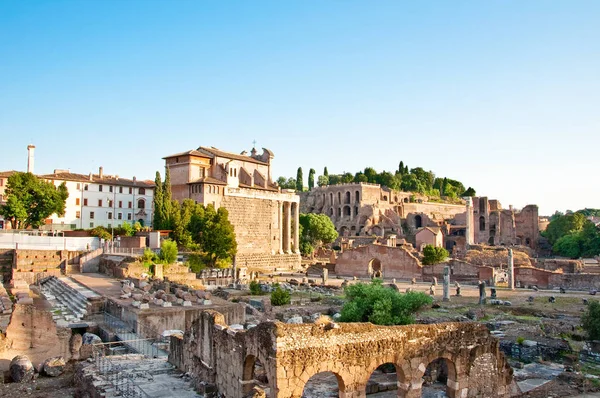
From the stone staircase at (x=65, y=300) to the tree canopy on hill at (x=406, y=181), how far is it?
77.7 m

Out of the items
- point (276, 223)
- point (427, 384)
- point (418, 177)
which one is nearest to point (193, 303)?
point (427, 384)

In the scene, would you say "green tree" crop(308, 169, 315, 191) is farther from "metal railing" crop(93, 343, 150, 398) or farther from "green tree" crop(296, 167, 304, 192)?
"metal railing" crop(93, 343, 150, 398)

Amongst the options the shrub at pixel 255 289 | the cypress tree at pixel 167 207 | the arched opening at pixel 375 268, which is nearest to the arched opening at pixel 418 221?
the arched opening at pixel 375 268

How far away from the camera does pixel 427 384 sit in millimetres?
15008

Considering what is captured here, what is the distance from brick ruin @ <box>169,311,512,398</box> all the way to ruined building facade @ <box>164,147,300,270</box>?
38.5 metres

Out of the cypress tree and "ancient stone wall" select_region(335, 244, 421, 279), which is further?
"ancient stone wall" select_region(335, 244, 421, 279)

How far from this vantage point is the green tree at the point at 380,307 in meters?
19.1

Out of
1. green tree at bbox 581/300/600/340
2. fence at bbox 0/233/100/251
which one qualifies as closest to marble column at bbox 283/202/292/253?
fence at bbox 0/233/100/251

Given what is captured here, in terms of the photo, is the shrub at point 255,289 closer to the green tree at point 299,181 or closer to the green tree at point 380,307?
the green tree at point 380,307

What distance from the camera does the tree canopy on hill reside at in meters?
107

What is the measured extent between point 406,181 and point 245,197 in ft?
203

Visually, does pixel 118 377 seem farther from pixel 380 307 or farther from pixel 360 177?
pixel 360 177

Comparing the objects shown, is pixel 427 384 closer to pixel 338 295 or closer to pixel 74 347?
pixel 74 347

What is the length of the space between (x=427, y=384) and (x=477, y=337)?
7.94 ft
